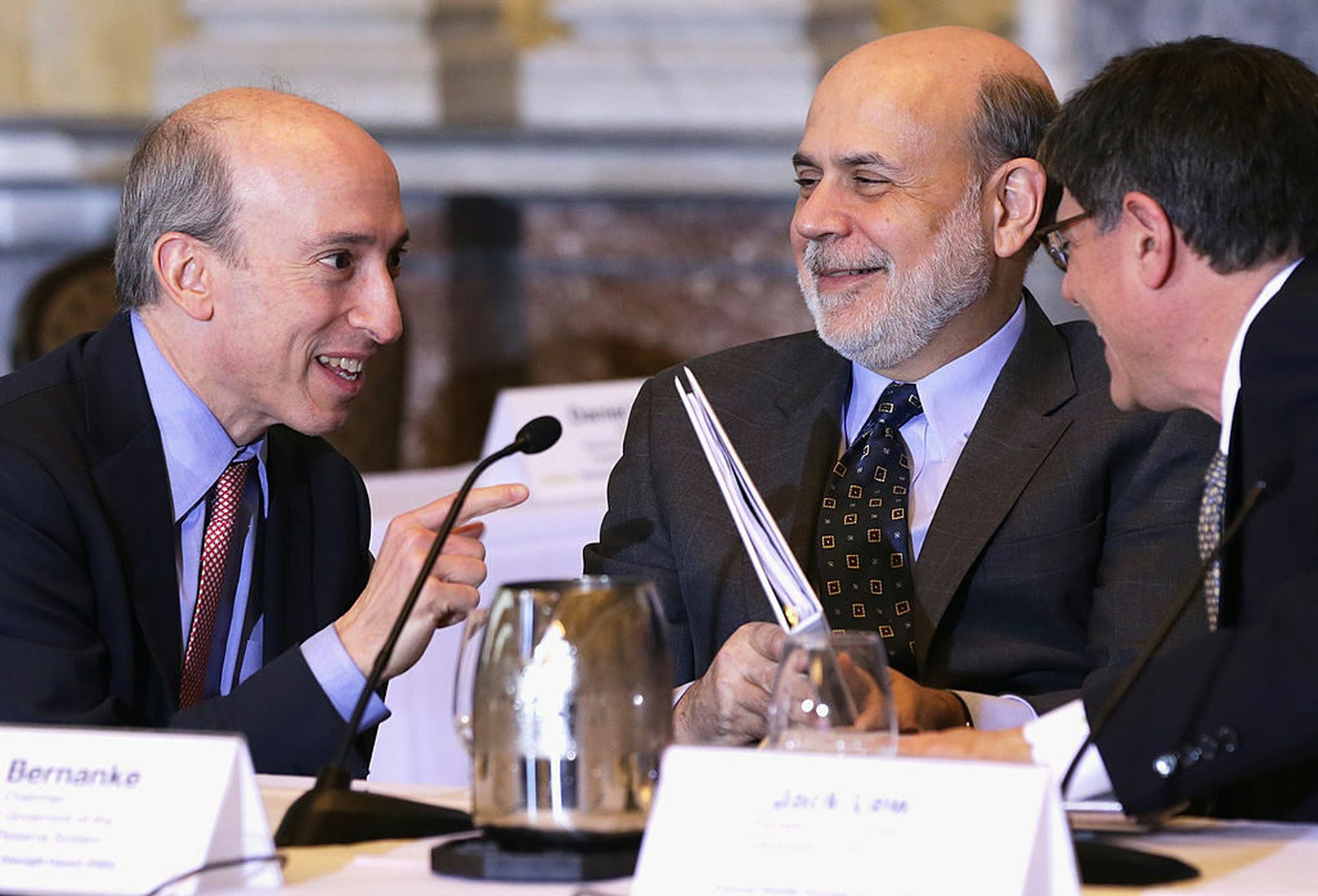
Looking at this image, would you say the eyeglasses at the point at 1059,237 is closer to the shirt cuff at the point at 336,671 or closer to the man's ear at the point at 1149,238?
the man's ear at the point at 1149,238

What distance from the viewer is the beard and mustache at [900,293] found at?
2381 millimetres

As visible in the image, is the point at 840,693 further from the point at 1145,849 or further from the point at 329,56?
the point at 329,56

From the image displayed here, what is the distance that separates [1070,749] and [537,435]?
51 centimetres

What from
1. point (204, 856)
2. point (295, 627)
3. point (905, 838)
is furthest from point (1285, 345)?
point (295, 627)

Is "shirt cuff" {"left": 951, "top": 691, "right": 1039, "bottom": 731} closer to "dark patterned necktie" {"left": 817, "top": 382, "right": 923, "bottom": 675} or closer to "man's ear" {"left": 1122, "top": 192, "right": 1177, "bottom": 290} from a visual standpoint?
"dark patterned necktie" {"left": 817, "top": 382, "right": 923, "bottom": 675}

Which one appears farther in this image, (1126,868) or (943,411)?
(943,411)

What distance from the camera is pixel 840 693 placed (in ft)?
4.90

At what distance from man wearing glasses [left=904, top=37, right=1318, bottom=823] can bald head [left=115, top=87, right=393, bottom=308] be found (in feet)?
2.79

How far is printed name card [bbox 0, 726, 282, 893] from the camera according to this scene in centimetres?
138

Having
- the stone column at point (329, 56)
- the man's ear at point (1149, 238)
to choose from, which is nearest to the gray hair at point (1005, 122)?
the man's ear at point (1149, 238)

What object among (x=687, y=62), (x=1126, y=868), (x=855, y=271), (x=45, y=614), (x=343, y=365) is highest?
(x=687, y=62)

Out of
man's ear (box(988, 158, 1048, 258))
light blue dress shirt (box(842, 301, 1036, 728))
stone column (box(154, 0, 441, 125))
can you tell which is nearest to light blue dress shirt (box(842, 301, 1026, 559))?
light blue dress shirt (box(842, 301, 1036, 728))

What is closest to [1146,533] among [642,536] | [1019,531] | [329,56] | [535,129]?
[1019,531]

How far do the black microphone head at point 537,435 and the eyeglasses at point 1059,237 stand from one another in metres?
0.60
